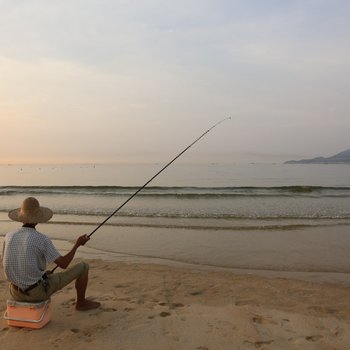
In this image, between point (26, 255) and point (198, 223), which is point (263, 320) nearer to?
point (26, 255)

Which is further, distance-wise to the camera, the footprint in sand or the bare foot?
the bare foot

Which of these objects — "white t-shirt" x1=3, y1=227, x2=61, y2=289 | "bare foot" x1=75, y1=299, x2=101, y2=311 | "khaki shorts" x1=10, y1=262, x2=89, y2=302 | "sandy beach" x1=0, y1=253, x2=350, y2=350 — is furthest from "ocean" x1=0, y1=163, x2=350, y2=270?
"white t-shirt" x1=3, y1=227, x2=61, y2=289

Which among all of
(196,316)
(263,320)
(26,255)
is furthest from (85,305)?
(263,320)

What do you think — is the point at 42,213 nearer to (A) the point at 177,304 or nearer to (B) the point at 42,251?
(B) the point at 42,251

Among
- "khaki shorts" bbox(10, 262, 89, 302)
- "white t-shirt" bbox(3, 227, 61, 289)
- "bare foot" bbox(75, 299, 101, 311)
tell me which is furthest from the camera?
"bare foot" bbox(75, 299, 101, 311)

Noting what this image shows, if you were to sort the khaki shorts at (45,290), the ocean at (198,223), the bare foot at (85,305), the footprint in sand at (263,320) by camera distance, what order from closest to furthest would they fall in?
the khaki shorts at (45,290) < the footprint in sand at (263,320) < the bare foot at (85,305) < the ocean at (198,223)

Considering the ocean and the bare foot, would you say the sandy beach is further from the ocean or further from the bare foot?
the ocean

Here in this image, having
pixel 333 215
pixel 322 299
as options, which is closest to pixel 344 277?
pixel 322 299

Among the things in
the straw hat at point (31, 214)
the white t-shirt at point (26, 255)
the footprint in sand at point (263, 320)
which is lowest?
the footprint in sand at point (263, 320)

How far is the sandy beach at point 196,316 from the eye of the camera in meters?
4.01

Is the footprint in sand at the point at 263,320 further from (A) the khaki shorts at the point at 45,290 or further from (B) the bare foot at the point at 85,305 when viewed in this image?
(A) the khaki shorts at the point at 45,290

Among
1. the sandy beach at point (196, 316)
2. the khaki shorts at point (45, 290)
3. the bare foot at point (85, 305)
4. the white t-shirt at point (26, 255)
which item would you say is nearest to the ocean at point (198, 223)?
the sandy beach at point (196, 316)

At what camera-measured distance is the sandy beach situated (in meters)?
4.01

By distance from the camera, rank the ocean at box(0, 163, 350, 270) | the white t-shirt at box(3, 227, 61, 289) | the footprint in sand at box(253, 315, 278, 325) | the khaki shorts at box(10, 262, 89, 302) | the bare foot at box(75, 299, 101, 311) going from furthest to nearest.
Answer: the ocean at box(0, 163, 350, 270) → the bare foot at box(75, 299, 101, 311) → the footprint in sand at box(253, 315, 278, 325) → the khaki shorts at box(10, 262, 89, 302) → the white t-shirt at box(3, 227, 61, 289)
